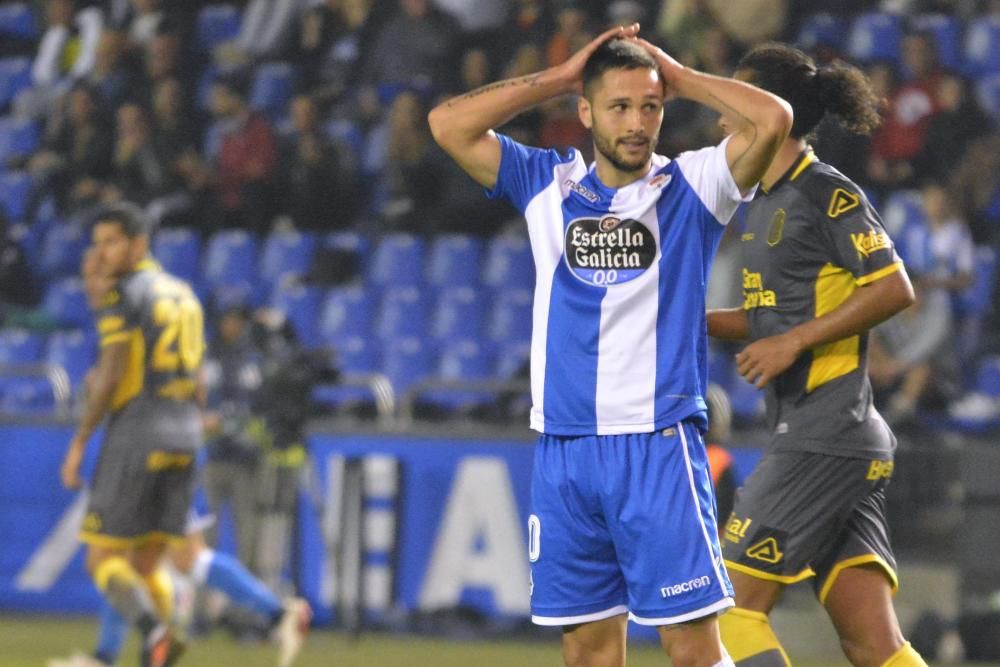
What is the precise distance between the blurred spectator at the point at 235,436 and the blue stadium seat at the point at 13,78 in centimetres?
666

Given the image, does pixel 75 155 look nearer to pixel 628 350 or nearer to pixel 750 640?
pixel 750 640

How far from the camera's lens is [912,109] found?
12.8 meters

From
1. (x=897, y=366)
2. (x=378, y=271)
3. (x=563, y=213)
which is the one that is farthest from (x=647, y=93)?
(x=378, y=271)

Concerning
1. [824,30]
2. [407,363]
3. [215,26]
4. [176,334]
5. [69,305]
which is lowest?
[407,363]

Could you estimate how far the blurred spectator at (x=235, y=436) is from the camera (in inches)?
463

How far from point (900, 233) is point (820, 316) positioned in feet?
22.0

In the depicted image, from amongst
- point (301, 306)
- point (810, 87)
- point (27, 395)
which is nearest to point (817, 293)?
point (810, 87)

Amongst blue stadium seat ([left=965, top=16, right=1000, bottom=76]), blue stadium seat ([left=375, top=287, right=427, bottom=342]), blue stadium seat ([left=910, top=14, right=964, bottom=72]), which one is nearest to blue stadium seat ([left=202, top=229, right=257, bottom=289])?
blue stadium seat ([left=375, top=287, right=427, bottom=342])

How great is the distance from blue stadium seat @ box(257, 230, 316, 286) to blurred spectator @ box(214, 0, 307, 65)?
7.89ft

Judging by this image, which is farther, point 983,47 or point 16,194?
point 16,194

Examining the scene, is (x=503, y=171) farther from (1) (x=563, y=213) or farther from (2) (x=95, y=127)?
(2) (x=95, y=127)

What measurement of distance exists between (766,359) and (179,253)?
10191 mm

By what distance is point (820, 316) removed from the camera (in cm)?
556

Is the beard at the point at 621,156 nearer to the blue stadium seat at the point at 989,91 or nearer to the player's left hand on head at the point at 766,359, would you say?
the player's left hand on head at the point at 766,359
